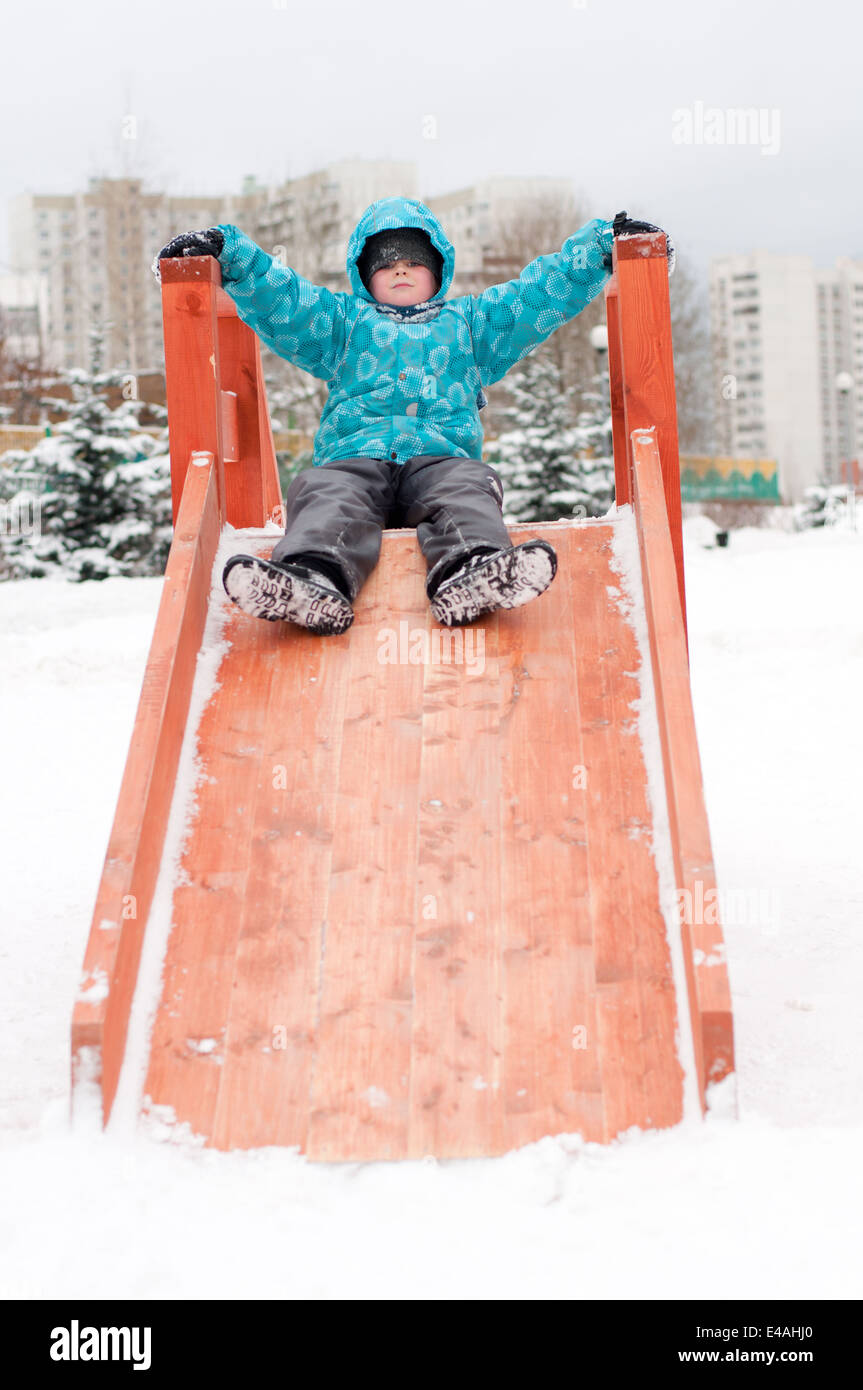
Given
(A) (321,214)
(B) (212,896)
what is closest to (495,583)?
(B) (212,896)

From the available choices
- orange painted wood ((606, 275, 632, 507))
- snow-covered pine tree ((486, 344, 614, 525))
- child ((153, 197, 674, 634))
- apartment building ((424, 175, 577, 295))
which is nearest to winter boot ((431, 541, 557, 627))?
child ((153, 197, 674, 634))

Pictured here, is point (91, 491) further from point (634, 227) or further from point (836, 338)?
point (836, 338)

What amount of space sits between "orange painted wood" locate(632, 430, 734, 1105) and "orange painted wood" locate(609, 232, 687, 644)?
10 centimetres

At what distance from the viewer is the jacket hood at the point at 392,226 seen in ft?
11.9

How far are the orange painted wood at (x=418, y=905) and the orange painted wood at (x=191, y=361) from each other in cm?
59

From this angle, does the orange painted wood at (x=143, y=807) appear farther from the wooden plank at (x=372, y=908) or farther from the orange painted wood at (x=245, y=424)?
the orange painted wood at (x=245, y=424)

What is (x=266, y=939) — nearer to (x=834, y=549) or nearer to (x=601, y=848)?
(x=601, y=848)

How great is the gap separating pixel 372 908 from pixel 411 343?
1.86 metres

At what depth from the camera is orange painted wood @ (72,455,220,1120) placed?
1949 millimetres

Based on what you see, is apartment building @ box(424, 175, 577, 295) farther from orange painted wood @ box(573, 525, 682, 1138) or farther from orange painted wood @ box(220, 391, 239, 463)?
orange painted wood @ box(573, 525, 682, 1138)

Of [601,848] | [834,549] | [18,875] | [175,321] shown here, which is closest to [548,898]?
[601,848]

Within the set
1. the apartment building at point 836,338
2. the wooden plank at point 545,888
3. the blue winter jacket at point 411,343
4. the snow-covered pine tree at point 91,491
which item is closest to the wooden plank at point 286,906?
the wooden plank at point 545,888

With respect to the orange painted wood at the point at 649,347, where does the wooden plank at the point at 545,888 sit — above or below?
below
